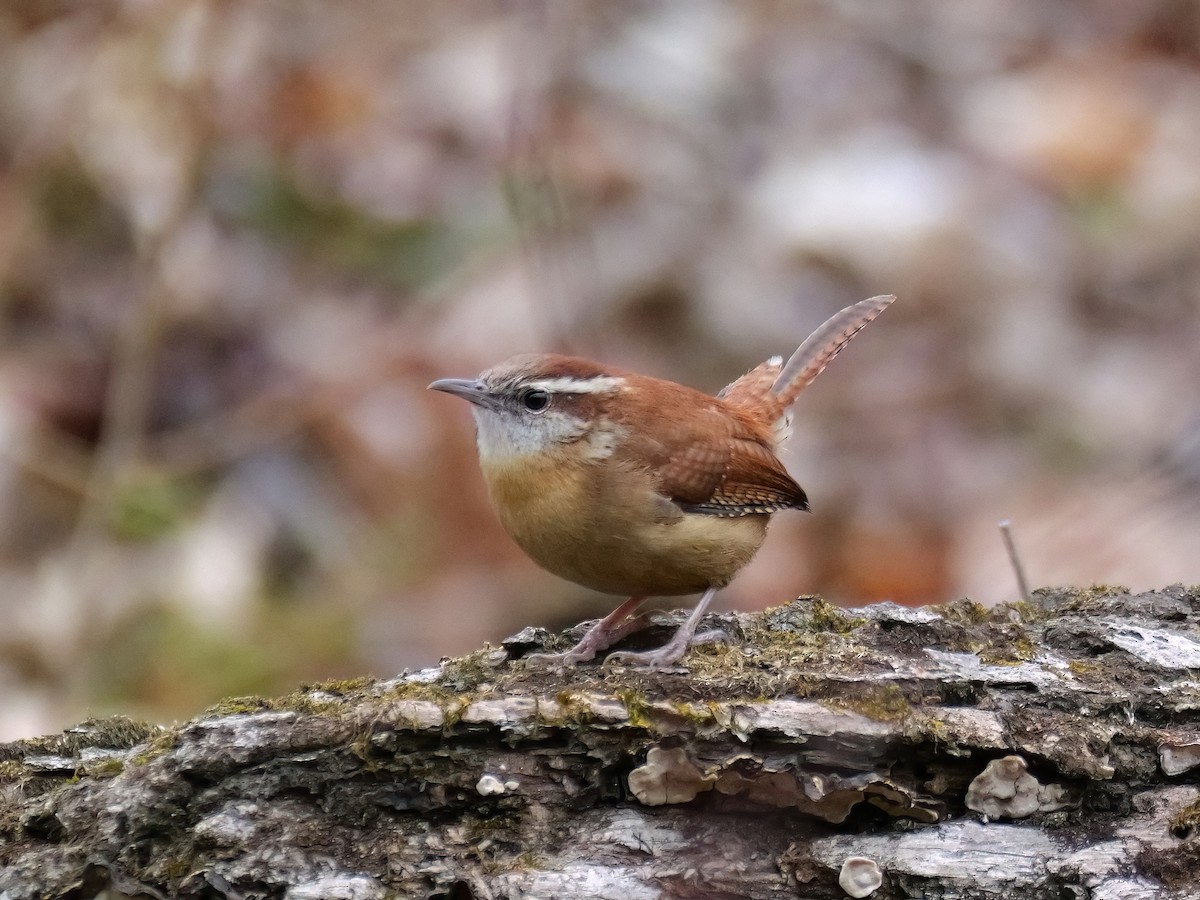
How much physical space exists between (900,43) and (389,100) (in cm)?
377

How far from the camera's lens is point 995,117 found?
9328mm

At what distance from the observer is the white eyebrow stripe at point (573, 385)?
13.0ft

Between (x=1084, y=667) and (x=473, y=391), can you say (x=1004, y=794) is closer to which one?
(x=1084, y=667)

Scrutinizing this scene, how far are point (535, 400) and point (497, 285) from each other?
3.94m

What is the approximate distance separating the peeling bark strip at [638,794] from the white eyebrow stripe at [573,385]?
3.76ft

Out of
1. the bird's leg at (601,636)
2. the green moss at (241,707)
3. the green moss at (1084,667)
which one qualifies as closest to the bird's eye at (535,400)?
the bird's leg at (601,636)

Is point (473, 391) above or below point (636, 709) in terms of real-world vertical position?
above

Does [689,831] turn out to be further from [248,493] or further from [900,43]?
[900,43]

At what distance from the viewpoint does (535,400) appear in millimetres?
4000

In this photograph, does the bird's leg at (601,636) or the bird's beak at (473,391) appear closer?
the bird's leg at (601,636)

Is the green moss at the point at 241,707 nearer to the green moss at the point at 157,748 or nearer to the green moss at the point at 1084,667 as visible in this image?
the green moss at the point at 157,748

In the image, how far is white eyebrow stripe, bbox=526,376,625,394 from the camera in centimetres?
397

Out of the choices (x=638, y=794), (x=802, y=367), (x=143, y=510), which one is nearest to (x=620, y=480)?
(x=638, y=794)

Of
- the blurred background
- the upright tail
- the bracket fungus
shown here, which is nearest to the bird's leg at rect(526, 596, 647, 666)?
the bracket fungus
